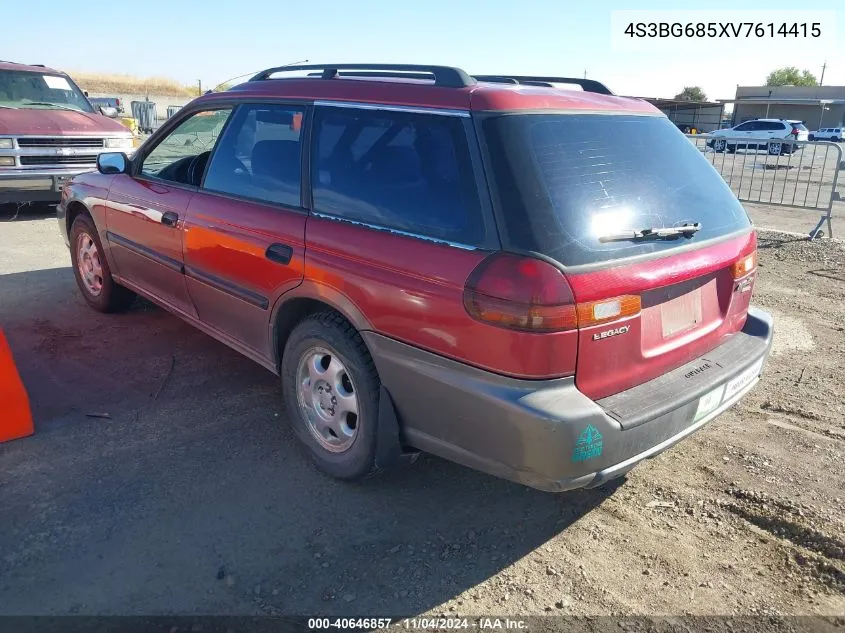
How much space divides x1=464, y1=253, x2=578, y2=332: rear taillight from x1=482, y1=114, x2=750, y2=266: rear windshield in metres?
0.07

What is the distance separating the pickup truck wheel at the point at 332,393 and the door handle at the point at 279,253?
0.32m

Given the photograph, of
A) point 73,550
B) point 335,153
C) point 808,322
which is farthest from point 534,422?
point 808,322

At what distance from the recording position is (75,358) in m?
4.79

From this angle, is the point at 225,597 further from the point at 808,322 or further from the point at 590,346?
the point at 808,322

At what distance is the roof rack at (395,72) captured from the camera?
290 centimetres

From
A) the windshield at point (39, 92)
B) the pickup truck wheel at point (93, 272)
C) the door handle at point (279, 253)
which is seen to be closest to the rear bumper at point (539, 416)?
the door handle at point (279, 253)

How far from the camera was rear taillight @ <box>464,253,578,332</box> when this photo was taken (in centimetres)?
240

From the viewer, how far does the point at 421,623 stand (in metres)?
2.50

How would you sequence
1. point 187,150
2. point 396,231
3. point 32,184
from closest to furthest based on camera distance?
point 396,231 < point 187,150 < point 32,184

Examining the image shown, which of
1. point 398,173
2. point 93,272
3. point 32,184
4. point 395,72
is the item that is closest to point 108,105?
point 32,184

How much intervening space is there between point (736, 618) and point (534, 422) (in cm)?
107

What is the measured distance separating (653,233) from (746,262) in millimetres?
829

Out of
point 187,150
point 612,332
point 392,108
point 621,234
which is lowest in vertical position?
point 612,332

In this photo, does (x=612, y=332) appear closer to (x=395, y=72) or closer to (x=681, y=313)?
(x=681, y=313)
